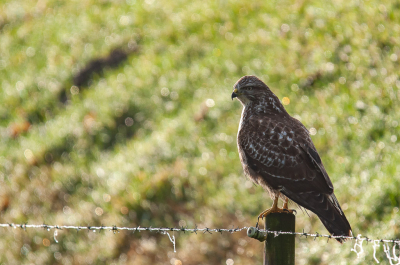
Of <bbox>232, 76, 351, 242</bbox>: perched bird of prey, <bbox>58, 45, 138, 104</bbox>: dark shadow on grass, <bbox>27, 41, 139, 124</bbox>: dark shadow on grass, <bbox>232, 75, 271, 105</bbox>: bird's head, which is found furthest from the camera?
<bbox>58, 45, 138, 104</bbox>: dark shadow on grass

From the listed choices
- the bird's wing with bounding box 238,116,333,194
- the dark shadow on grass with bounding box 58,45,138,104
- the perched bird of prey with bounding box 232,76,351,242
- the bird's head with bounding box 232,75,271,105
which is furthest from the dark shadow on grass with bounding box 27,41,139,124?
the bird's wing with bounding box 238,116,333,194

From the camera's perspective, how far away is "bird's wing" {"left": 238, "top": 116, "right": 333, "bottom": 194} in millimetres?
5008

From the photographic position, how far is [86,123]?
11578mm

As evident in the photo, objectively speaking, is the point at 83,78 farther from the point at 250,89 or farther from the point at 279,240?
the point at 279,240

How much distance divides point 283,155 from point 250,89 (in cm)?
128

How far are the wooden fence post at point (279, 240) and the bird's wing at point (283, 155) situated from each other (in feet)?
3.55

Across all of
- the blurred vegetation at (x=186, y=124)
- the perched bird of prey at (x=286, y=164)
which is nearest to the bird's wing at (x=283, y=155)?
the perched bird of prey at (x=286, y=164)

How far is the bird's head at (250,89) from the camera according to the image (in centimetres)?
618

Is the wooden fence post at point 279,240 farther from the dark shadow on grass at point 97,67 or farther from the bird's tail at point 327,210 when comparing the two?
the dark shadow on grass at point 97,67

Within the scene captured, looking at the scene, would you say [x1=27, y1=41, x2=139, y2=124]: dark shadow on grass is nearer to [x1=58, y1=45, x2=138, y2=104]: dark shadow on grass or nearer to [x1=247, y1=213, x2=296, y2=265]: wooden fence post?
[x1=58, y1=45, x2=138, y2=104]: dark shadow on grass

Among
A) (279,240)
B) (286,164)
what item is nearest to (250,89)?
(286,164)

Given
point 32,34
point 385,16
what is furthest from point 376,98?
point 32,34

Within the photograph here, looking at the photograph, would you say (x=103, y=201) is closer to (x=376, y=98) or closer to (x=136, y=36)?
(x=376, y=98)

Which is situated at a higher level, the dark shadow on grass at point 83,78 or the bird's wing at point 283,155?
the bird's wing at point 283,155
